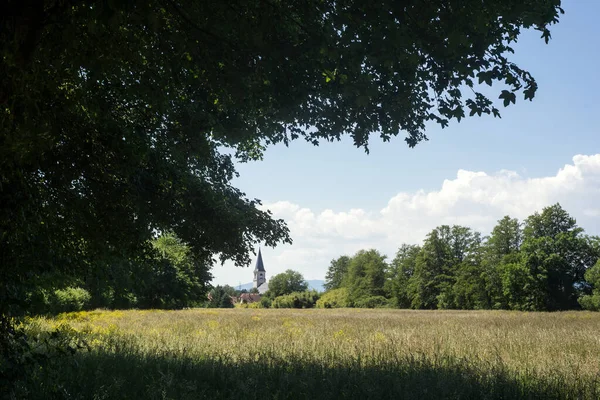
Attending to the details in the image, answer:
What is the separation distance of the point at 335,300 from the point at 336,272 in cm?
3676

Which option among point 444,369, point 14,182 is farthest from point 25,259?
point 444,369

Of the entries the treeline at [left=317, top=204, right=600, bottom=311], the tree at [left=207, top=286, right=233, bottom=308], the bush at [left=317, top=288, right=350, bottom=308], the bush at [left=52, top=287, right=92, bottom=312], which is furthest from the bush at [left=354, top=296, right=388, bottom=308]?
the bush at [left=52, top=287, right=92, bottom=312]

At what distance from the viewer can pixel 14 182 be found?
497 centimetres

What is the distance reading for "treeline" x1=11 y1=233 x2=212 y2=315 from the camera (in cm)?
751

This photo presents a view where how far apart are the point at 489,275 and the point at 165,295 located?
4231cm

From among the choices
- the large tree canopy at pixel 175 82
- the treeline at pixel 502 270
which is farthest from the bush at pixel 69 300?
the treeline at pixel 502 270

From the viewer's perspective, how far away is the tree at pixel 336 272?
121m

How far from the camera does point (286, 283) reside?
422 feet

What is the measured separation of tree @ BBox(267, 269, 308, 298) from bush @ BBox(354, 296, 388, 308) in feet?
157

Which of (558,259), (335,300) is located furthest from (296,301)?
(558,259)

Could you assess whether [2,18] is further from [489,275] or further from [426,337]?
[489,275]

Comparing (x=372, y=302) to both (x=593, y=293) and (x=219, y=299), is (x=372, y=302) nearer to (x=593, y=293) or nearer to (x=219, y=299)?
(x=593, y=293)

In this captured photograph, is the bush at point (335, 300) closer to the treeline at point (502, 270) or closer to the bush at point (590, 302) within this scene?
the treeline at point (502, 270)

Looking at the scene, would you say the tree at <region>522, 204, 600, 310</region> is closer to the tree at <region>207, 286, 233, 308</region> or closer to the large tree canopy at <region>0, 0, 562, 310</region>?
the large tree canopy at <region>0, 0, 562, 310</region>
